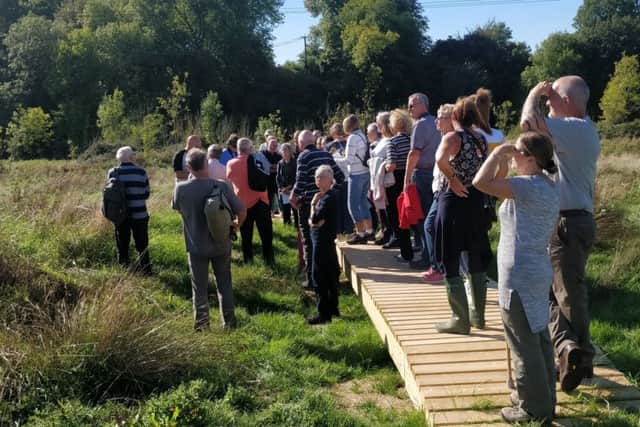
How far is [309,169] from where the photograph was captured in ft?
22.1

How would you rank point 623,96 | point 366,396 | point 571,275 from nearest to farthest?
point 571,275, point 366,396, point 623,96

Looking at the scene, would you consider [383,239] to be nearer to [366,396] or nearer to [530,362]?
[366,396]

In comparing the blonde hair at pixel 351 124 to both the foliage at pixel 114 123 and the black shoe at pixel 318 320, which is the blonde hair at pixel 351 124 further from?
the foliage at pixel 114 123

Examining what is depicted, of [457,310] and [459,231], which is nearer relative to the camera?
[459,231]

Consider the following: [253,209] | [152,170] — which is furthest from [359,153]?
[152,170]

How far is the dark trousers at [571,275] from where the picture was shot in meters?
3.79

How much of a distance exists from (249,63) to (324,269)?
48.6 m

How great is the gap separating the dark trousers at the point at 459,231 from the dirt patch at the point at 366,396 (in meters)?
1.08

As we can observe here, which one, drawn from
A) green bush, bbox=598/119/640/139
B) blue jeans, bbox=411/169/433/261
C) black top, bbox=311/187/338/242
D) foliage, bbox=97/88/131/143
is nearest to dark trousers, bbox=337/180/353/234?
blue jeans, bbox=411/169/433/261

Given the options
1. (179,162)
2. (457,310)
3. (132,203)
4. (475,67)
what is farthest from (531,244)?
(475,67)

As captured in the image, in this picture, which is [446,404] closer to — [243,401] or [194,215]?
[243,401]

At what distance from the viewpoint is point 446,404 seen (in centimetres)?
372

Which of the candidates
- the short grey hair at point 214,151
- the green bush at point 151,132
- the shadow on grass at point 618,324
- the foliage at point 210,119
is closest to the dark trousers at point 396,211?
the shadow on grass at point 618,324

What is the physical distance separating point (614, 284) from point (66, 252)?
7.49 metres
